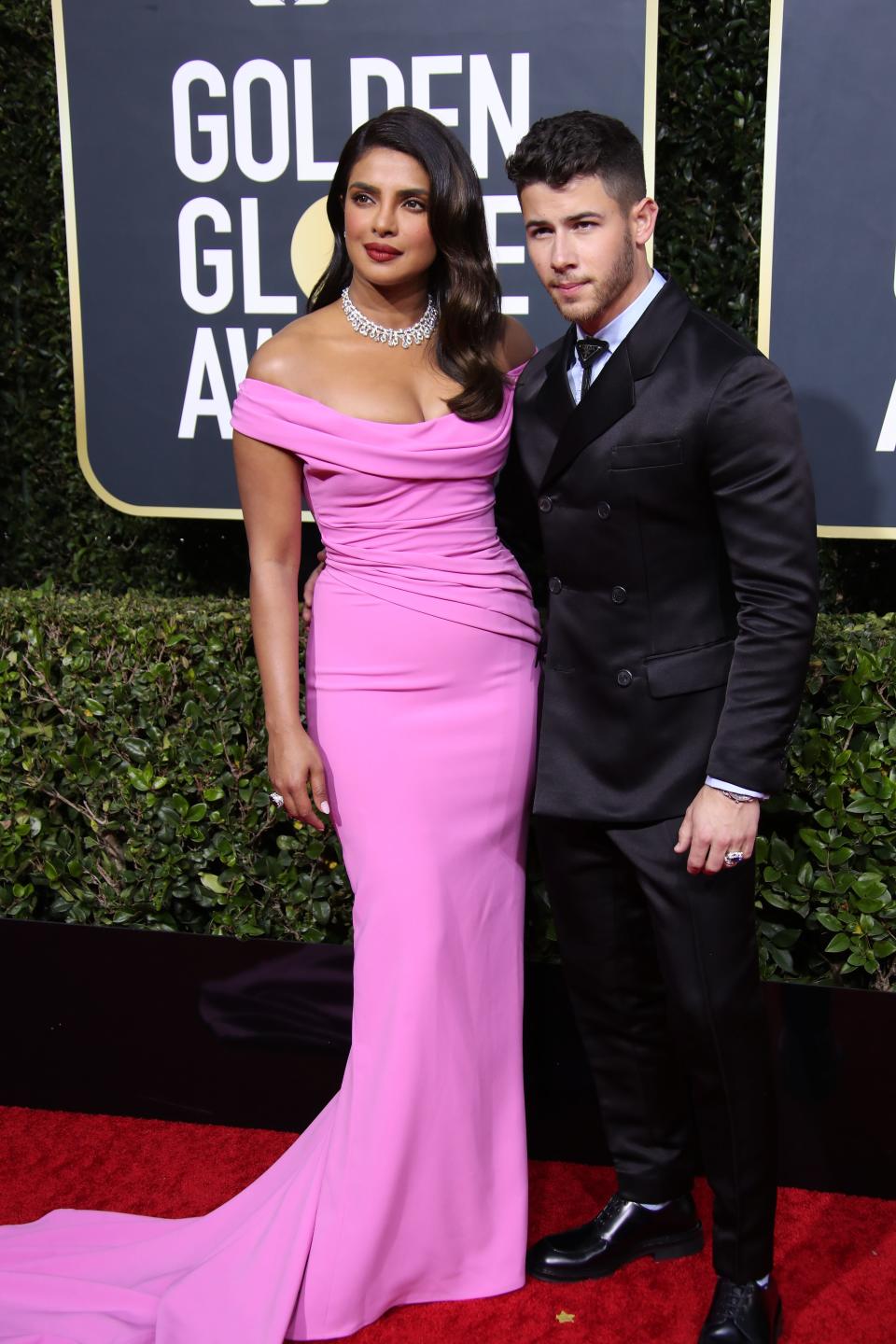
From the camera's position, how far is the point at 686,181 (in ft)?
10.7

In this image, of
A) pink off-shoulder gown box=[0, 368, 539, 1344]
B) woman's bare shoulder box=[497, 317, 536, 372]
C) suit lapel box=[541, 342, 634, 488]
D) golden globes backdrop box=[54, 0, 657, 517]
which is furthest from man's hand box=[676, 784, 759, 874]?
golden globes backdrop box=[54, 0, 657, 517]

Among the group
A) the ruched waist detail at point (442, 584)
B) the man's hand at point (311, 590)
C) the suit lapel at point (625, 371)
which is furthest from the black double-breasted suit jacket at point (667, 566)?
the man's hand at point (311, 590)

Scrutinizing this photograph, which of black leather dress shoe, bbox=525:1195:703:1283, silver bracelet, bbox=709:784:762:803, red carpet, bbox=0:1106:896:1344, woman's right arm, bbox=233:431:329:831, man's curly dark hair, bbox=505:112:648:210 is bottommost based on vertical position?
red carpet, bbox=0:1106:896:1344

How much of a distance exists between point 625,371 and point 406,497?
0.46m

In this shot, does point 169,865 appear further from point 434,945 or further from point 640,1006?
point 640,1006

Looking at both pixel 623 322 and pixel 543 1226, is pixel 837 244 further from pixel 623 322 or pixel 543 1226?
pixel 543 1226

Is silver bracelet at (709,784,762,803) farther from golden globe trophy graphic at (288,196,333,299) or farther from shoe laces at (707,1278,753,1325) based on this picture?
golden globe trophy graphic at (288,196,333,299)

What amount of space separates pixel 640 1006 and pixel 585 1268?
1.75 feet

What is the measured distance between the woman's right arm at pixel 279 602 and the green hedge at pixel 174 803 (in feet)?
2.05

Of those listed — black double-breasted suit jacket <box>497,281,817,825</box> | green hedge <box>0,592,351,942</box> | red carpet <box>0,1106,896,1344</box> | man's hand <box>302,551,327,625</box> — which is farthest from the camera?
green hedge <box>0,592,351,942</box>

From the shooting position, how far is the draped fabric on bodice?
2.33 m

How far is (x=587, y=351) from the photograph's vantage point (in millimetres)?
2230

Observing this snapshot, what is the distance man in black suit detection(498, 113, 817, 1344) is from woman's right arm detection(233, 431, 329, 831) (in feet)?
1.40

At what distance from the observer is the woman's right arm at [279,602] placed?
2379 mm
